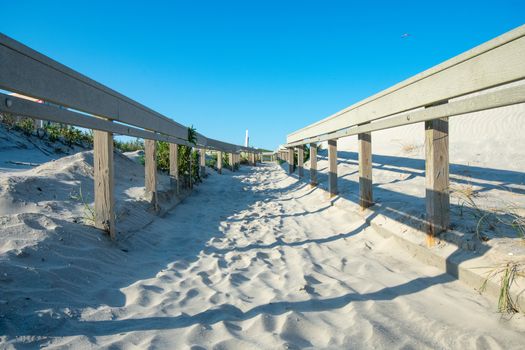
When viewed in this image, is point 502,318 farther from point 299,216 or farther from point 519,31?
point 299,216

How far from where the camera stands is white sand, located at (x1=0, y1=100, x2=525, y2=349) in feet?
6.59

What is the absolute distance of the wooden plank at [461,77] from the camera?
216 cm

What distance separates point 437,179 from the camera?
3.28m

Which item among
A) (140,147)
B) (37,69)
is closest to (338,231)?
(37,69)

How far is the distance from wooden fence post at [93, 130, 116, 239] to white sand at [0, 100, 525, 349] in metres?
0.20

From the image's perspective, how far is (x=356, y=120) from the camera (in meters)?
5.46

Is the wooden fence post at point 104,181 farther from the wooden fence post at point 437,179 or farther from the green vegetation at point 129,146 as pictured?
the green vegetation at point 129,146

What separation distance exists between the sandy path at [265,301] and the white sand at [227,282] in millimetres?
11

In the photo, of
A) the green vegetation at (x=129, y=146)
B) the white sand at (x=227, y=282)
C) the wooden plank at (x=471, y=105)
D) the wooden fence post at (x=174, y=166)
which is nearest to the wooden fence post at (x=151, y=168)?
the white sand at (x=227, y=282)

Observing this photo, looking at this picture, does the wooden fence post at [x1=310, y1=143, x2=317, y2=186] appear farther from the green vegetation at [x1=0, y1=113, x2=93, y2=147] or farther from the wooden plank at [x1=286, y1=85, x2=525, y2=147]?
the green vegetation at [x1=0, y1=113, x2=93, y2=147]

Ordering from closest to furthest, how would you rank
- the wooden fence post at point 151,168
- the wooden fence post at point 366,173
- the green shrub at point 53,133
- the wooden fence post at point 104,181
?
the wooden fence post at point 104,181, the wooden fence post at point 366,173, the wooden fence post at point 151,168, the green shrub at point 53,133

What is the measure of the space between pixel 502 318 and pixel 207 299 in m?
1.97

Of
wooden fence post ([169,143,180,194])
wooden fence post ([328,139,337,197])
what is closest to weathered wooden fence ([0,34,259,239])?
wooden fence post ([169,143,180,194])

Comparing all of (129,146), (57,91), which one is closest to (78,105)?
(57,91)
